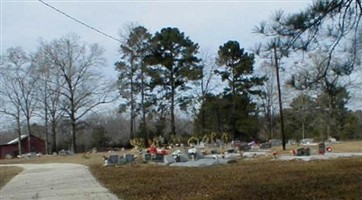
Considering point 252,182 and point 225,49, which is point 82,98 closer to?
point 225,49

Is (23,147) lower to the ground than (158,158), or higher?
lower

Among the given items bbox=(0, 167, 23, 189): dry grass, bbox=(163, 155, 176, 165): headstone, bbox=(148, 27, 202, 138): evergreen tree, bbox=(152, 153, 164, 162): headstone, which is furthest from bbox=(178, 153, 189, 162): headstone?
bbox=(148, 27, 202, 138): evergreen tree

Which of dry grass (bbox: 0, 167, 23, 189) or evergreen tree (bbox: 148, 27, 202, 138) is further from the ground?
evergreen tree (bbox: 148, 27, 202, 138)

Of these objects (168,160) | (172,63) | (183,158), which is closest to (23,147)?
(172,63)

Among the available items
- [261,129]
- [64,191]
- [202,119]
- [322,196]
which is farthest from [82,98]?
[322,196]

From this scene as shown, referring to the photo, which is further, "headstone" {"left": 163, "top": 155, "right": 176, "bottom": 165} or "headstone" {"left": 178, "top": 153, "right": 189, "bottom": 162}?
"headstone" {"left": 178, "top": 153, "right": 189, "bottom": 162}

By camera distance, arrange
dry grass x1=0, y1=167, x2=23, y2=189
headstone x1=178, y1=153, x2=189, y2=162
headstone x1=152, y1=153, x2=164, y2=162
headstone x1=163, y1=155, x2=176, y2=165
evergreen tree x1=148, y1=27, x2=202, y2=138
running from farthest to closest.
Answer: evergreen tree x1=148, y1=27, x2=202, y2=138, headstone x1=152, y1=153, x2=164, y2=162, headstone x1=178, y1=153, x2=189, y2=162, headstone x1=163, y1=155, x2=176, y2=165, dry grass x1=0, y1=167, x2=23, y2=189

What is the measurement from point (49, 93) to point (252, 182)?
60385mm

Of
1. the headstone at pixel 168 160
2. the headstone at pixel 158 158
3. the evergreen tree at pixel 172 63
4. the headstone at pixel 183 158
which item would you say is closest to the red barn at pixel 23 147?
the evergreen tree at pixel 172 63

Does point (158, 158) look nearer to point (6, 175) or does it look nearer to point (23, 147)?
point (6, 175)

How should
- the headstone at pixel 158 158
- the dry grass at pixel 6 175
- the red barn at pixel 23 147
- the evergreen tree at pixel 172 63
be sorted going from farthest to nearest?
the red barn at pixel 23 147 → the evergreen tree at pixel 172 63 → the headstone at pixel 158 158 → the dry grass at pixel 6 175

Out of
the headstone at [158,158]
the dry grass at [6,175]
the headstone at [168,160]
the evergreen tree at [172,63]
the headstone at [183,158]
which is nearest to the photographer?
the dry grass at [6,175]

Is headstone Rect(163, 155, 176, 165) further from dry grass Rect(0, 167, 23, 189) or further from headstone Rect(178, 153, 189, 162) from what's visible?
dry grass Rect(0, 167, 23, 189)

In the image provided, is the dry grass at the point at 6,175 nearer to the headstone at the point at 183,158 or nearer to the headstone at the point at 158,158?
the headstone at the point at 158,158
